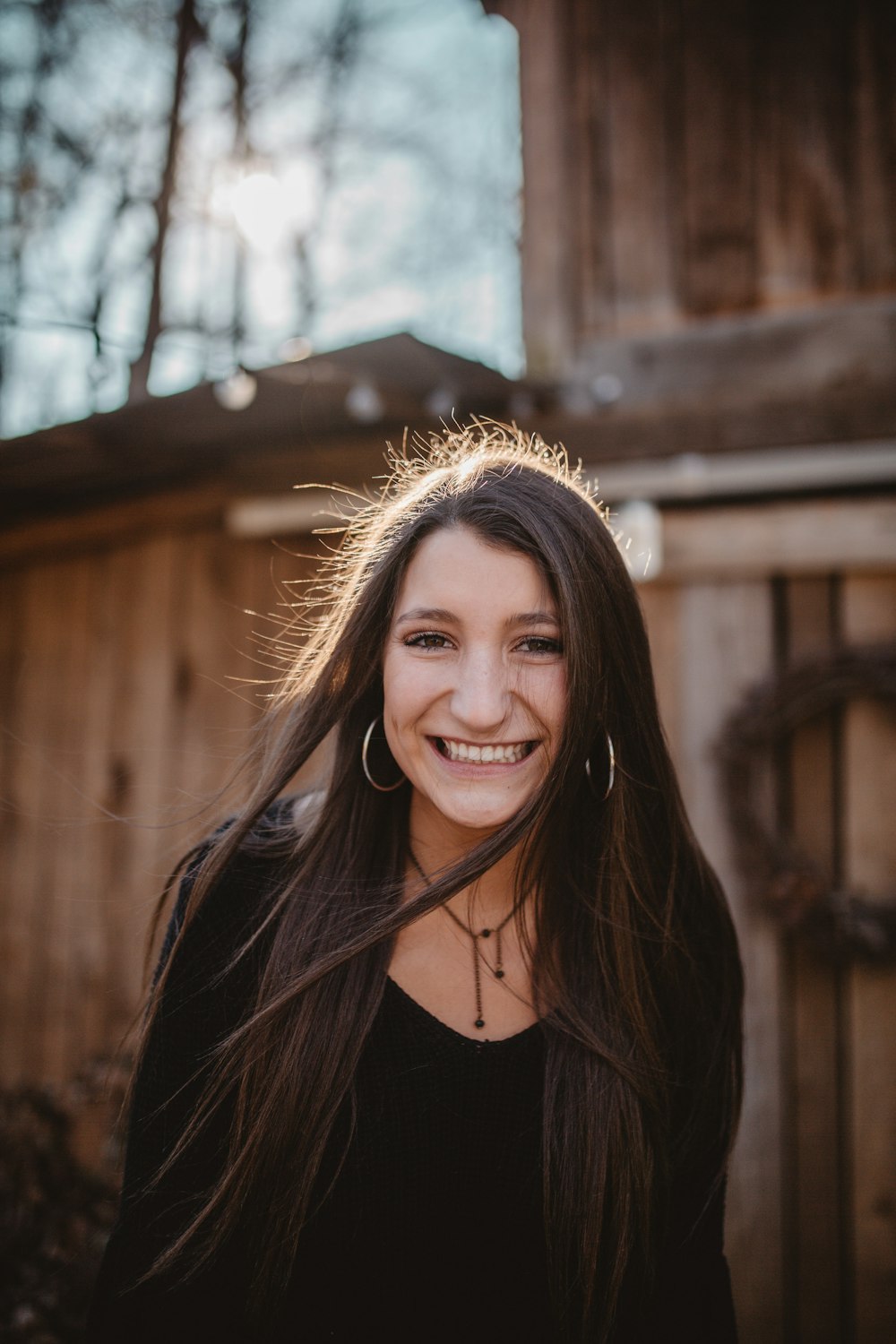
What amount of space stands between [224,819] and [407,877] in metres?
0.37

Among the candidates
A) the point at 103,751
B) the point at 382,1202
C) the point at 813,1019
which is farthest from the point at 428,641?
the point at 103,751

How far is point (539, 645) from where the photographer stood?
1.51m

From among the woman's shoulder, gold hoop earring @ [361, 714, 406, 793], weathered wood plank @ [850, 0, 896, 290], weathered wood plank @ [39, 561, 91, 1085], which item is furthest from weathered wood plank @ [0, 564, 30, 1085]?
weathered wood plank @ [850, 0, 896, 290]

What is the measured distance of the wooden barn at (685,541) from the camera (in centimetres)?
247

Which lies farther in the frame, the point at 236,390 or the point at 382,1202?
the point at 236,390

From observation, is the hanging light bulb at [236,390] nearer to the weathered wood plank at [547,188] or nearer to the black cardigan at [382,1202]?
the weathered wood plank at [547,188]

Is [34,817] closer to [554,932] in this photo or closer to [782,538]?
[554,932]

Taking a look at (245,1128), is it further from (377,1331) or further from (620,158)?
(620,158)

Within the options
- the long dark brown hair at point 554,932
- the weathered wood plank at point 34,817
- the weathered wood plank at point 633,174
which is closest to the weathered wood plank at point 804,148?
the weathered wood plank at point 633,174

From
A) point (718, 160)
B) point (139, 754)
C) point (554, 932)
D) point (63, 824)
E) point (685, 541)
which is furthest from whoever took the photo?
point (63, 824)

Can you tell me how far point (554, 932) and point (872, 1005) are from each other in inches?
50.1

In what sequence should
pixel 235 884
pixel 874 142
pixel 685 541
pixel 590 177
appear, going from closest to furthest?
pixel 235 884, pixel 685 541, pixel 874 142, pixel 590 177

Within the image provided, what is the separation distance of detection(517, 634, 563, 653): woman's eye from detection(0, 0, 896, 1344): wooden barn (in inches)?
41.9

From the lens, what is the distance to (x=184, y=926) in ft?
4.94
